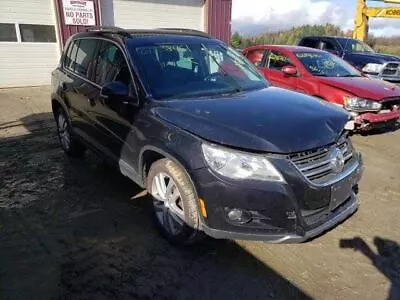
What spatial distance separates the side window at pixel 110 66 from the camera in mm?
3779

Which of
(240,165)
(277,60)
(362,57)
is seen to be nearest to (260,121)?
(240,165)

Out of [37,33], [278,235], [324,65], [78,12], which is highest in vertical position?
[78,12]

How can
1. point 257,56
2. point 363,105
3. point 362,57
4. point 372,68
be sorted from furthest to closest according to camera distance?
point 362,57 → point 372,68 → point 257,56 → point 363,105

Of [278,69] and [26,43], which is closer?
[278,69]

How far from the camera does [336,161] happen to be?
306 cm

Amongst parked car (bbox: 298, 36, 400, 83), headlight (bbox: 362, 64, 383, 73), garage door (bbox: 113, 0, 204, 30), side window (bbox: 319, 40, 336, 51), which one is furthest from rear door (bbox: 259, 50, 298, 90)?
garage door (bbox: 113, 0, 204, 30)

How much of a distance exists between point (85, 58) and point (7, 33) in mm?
9021

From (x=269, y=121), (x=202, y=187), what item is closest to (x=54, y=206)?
(x=202, y=187)

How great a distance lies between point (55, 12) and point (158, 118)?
35.9 feet

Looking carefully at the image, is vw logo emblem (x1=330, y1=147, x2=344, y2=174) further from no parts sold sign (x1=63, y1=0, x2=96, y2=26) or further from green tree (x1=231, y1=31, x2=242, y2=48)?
green tree (x1=231, y1=31, x2=242, y2=48)

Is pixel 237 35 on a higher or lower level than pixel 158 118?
lower

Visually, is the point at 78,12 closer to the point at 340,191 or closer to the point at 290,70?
the point at 290,70

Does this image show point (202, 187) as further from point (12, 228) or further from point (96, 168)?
point (96, 168)

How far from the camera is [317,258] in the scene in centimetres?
323
